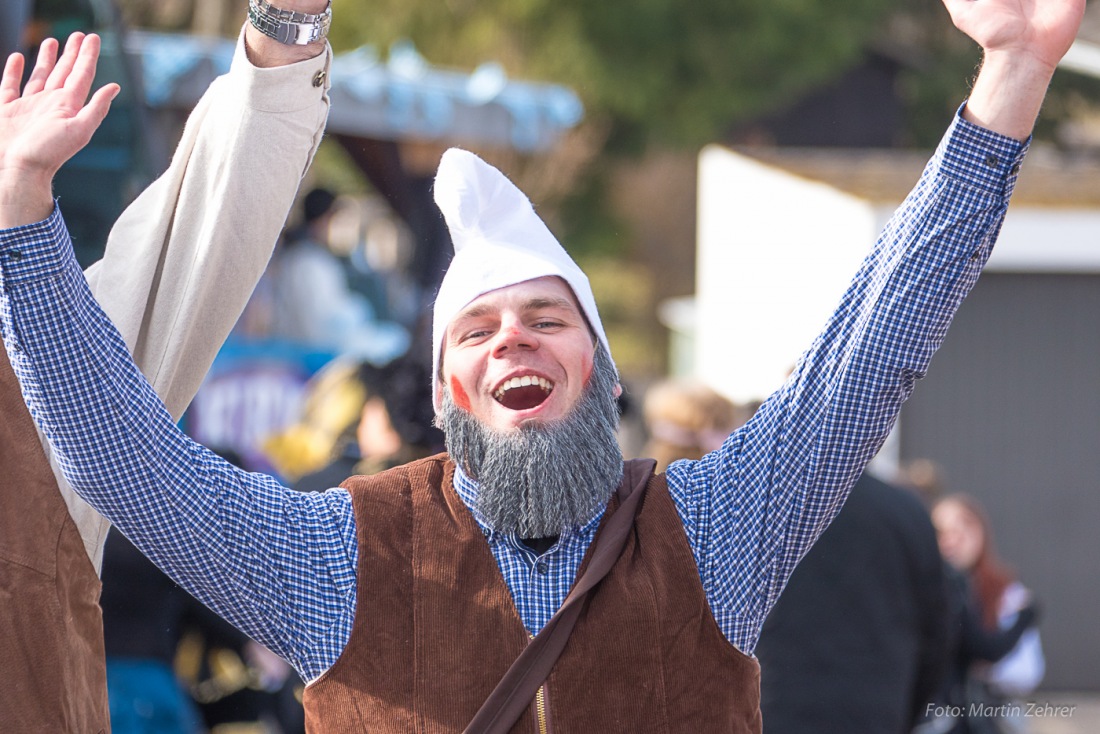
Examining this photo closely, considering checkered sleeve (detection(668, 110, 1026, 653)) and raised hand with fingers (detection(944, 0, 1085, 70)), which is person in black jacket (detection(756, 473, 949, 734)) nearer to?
checkered sleeve (detection(668, 110, 1026, 653))

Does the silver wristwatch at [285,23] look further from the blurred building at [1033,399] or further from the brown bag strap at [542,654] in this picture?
the blurred building at [1033,399]

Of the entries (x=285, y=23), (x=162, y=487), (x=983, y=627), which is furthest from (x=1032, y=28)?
(x=983, y=627)

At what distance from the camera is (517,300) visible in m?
2.41

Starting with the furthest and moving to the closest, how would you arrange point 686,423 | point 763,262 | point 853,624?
point 763,262, point 686,423, point 853,624

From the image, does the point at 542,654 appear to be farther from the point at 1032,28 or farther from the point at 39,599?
the point at 1032,28

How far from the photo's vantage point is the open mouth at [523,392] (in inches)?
93.2

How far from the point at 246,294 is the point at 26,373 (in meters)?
0.48

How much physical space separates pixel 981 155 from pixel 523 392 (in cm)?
80

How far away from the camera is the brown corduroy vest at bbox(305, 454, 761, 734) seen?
217 centimetres

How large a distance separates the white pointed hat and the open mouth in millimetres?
160

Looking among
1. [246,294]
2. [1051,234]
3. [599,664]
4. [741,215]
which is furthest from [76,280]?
[741,215]

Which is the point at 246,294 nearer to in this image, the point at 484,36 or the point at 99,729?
the point at 99,729

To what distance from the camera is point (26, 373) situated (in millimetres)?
1980

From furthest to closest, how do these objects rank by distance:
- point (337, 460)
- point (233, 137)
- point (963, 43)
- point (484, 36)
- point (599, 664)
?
point (963, 43)
point (484, 36)
point (337, 460)
point (233, 137)
point (599, 664)
